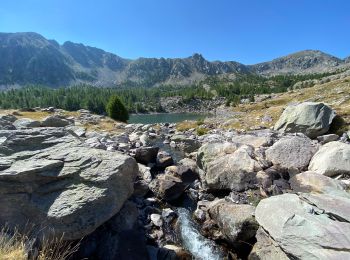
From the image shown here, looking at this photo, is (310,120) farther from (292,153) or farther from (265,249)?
(265,249)

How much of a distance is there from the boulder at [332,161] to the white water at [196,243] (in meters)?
8.46

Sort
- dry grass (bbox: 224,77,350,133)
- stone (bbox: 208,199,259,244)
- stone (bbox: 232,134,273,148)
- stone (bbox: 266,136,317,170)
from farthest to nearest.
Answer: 1. dry grass (bbox: 224,77,350,133)
2. stone (bbox: 232,134,273,148)
3. stone (bbox: 266,136,317,170)
4. stone (bbox: 208,199,259,244)

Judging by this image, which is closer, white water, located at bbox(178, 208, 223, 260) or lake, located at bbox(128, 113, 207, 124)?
white water, located at bbox(178, 208, 223, 260)

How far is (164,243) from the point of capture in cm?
1530

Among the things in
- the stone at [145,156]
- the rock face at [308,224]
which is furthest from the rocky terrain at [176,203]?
the stone at [145,156]

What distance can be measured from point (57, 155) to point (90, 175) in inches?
91.6

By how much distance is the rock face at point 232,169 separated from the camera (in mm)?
19875

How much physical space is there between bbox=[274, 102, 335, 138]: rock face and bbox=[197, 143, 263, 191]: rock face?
441 inches

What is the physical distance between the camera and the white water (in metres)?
14.7

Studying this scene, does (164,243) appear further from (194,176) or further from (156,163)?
(156,163)

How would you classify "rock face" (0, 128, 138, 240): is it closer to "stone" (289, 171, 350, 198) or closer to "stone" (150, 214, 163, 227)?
"stone" (150, 214, 163, 227)

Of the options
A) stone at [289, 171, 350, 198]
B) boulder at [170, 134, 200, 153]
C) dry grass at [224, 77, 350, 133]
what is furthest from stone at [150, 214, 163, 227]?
dry grass at [224, 77, 350, 133]

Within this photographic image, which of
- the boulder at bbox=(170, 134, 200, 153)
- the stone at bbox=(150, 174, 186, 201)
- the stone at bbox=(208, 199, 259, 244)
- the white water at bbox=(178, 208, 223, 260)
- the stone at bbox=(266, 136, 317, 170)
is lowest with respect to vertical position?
the boulder at bbox=(170, 134, 200, 153)

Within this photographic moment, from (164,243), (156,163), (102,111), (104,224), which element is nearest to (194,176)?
(156,163)
